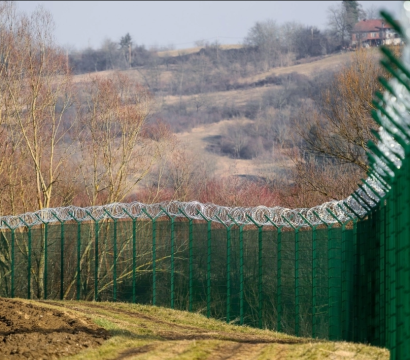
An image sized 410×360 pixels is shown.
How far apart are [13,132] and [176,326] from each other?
45.6 ft

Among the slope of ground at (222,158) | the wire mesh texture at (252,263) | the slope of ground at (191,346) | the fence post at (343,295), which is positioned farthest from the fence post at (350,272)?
the slope of ground at (222,158)

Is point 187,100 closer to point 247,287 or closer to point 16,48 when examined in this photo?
point 16,48

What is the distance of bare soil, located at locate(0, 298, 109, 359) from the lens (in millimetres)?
7805

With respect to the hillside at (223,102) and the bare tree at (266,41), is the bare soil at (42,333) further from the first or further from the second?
the bare tree at (266,41)

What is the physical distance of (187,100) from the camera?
101438mm

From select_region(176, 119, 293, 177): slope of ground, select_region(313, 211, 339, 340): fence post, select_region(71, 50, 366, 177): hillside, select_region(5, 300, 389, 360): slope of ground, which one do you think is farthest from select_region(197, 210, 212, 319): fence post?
select_region(71, 50, 366, 177): hillside

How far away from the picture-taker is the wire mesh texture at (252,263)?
7628 mm

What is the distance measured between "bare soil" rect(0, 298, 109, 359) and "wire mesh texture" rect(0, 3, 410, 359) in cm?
324

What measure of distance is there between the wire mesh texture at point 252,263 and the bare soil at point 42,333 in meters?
3.24

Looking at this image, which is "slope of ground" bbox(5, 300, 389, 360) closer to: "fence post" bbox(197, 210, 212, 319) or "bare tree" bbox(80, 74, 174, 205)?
"fence post" bbox(197, 210, 212, 319)

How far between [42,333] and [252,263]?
A: 6.62 m

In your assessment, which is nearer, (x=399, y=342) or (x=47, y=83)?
(x=399, y=342)

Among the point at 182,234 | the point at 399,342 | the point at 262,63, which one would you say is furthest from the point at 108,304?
the point at 262,63

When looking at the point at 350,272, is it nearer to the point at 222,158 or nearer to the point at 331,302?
the point at 331,302
